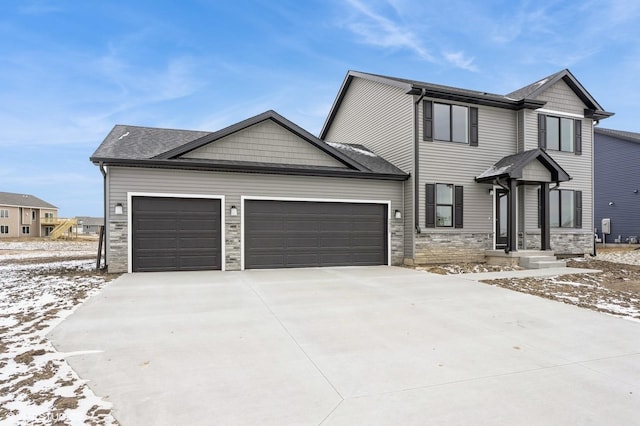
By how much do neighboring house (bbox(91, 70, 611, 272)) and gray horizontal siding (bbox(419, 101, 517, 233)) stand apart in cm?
4

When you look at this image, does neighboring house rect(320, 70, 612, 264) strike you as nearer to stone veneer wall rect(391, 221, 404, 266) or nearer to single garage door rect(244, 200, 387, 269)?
stone veneer wall rect(391, 221, 404, 266)

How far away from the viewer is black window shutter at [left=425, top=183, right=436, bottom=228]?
12148 millimetres

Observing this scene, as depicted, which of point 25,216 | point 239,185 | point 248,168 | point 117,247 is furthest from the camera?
point 25,216

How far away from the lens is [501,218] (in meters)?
13.3

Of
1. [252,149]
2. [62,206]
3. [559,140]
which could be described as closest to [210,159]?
[252,149]

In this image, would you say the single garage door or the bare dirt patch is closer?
the bare dirt patch

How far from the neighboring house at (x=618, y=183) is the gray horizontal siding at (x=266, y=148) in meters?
19.2

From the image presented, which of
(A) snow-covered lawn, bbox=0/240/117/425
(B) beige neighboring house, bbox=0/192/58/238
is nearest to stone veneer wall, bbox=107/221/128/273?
(A) snow-covered lawn, bbox=0/240/117/425

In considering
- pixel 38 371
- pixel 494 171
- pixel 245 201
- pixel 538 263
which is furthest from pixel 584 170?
pixel 38 371

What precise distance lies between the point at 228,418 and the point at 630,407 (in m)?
3.15

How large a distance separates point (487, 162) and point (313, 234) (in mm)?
6806

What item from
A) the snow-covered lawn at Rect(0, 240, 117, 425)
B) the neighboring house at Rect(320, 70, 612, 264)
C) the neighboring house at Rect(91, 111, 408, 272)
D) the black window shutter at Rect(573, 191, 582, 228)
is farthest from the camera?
the black window shutter at Rect(573, 191, 582, 228)

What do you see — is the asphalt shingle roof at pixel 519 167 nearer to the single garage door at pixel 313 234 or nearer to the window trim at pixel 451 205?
the window trim at pixel 451 205

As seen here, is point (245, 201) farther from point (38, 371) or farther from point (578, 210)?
point (578, 210)
